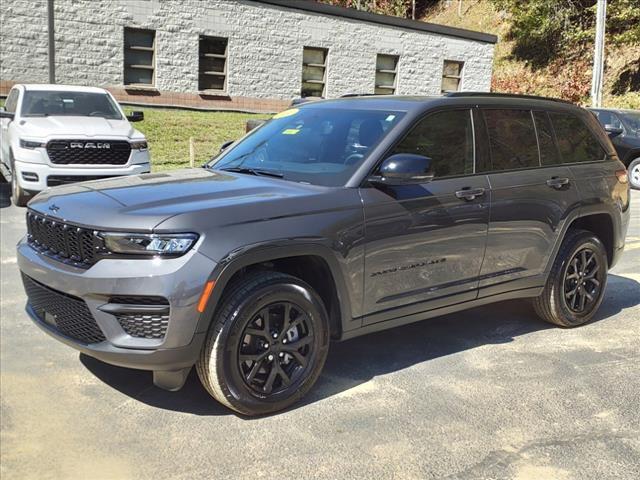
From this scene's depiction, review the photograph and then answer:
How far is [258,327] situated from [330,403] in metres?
0.67

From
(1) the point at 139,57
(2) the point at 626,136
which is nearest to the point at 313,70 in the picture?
(1) the point at 139,57

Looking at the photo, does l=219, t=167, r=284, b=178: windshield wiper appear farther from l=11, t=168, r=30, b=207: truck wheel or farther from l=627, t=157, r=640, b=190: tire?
l=627, t=157, r=640, b=190: tire

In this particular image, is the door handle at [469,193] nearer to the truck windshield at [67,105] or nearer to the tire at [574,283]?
the tire at [574,283]

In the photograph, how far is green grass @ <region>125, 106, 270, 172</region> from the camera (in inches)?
603

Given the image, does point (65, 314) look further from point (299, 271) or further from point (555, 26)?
point (555, 26)

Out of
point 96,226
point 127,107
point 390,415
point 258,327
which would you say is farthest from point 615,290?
point 127,107

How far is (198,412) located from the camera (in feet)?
12.3

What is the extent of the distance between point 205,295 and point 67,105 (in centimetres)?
909

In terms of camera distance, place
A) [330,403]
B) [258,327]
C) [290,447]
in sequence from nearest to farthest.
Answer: [290,447]
[258,327]
[330,403]

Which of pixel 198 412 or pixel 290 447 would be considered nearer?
pixel 290 447

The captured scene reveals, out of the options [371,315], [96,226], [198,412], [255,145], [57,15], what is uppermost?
[57,15]

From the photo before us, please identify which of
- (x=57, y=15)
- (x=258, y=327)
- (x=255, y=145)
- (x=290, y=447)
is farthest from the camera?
(x=57, y=15)

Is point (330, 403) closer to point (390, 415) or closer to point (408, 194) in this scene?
point (390, 415)

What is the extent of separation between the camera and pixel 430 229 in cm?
427
